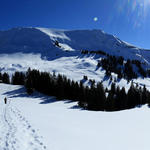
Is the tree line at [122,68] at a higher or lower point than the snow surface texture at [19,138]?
higher

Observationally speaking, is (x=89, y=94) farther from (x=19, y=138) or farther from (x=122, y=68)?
(x=122, y=68)

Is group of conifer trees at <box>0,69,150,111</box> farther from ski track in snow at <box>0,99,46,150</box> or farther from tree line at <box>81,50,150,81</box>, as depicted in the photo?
tree line at <box>81,50,150,81</box>

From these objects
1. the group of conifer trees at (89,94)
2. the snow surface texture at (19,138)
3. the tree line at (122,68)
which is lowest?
the group of conifer trees at (89,94)

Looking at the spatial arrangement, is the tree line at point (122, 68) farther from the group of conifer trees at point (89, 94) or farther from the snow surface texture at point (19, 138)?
the snow surface texture at point (19, 138)

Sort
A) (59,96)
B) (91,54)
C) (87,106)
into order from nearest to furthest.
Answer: (87,106) < (59,96) < (91,54)

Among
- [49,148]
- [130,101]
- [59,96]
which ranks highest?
[49,148]

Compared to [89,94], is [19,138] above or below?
above

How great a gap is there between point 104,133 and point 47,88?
1607 inches

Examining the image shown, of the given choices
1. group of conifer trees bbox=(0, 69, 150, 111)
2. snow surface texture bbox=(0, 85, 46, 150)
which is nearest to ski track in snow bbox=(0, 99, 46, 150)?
snow surface texture bbox=(0, 85, 46, 150)

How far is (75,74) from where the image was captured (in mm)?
121188

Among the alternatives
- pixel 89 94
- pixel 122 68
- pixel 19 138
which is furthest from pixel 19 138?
pixel 122 68

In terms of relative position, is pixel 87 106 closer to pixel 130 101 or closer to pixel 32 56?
pixel 130 101

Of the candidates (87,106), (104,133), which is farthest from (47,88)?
(104,133)

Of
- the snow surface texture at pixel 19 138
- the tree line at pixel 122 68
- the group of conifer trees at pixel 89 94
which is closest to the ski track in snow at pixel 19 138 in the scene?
the snow surface texture at pixel 19 138
